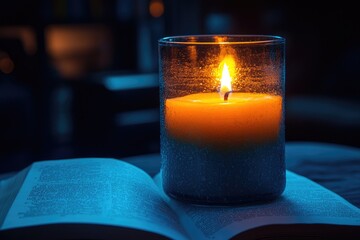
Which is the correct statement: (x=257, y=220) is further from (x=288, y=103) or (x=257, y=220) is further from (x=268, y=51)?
(x=288, y=103)

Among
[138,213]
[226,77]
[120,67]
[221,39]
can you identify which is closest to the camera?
[138,213]

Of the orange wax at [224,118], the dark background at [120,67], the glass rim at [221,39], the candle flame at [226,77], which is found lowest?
the dark background at [120,67]

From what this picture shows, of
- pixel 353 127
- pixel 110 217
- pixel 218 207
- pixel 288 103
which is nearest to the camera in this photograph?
pixel 110 217

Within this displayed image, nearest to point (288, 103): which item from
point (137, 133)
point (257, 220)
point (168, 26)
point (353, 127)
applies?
point (353, 127)

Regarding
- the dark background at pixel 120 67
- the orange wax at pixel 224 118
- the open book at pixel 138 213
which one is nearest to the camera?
the open book at pixel 138 213

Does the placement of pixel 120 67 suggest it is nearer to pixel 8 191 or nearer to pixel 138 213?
pixel 8 191

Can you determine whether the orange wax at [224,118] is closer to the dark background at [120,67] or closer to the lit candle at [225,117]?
the lit candle at [225,117]

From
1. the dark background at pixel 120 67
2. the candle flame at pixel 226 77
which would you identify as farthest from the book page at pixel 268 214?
the dark background at pixel 120 67

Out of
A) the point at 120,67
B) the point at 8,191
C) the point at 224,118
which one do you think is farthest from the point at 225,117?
the point at 120,67
